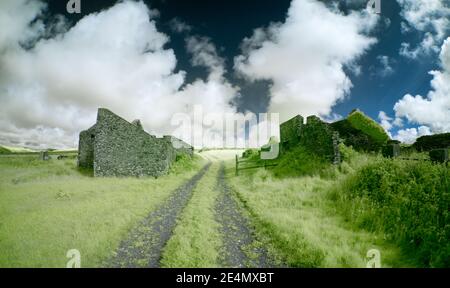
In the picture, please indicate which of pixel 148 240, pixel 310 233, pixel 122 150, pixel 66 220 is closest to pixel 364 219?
pixel 310 233

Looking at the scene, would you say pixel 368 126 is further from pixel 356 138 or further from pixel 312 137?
pixel 312 137

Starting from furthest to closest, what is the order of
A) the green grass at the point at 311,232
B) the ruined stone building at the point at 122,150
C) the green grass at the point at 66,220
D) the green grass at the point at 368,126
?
the ruined stone building at the point at 122,150, the green grass at the point at 368,126, the green grass at the point at 66,220, the green grass at the point at 311,232

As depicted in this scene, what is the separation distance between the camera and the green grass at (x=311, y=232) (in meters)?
5.50

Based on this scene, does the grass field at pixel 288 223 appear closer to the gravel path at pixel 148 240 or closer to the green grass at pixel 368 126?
the gravel path at pixel 148 240

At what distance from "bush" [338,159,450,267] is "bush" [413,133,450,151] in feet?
24.0

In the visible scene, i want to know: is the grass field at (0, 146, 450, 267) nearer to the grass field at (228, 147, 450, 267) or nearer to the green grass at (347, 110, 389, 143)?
the grass field at (228, 147, 450, 267)

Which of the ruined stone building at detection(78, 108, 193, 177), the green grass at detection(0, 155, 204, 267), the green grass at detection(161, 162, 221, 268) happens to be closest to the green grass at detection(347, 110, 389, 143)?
the green grass at detection(161, 162, 221, 268)

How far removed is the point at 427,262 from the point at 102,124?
22.1 m

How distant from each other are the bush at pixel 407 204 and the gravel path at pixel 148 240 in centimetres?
593

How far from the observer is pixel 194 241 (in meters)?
6.43

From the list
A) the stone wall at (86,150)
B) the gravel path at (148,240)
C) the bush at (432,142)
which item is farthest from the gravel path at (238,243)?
the stone wall at (86,150)

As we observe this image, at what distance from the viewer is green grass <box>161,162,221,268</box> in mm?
5395
